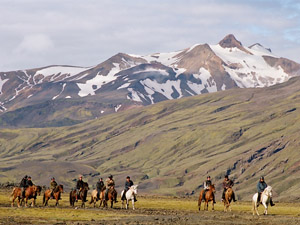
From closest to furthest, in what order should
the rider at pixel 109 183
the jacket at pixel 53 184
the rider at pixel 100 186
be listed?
the rider at pixel 109 183
the jacket at pixel 53 184
the rider at pixel 100 186

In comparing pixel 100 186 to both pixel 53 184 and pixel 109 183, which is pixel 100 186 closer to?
pixel 109 183

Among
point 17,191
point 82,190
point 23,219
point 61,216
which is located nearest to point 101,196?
point 82,190

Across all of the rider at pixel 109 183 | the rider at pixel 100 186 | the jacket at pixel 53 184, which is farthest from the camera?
the rider at pixel 100 186

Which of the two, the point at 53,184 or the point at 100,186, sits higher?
the point at 53,184

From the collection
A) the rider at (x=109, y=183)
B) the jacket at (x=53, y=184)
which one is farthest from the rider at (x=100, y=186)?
the jacket at (x=53, y=184)

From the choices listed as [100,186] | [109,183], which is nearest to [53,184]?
[100,186]

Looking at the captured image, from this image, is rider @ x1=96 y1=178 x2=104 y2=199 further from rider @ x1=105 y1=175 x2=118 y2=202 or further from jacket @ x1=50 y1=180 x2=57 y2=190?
jacket @ x1=50 y1=180 x2=57 y2=190

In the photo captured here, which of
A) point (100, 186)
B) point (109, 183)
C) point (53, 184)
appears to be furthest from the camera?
point (100, 186)

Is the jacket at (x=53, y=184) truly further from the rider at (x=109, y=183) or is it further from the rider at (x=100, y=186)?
the rider at (x=109, y=183)

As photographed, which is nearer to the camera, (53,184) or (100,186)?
(53,184)

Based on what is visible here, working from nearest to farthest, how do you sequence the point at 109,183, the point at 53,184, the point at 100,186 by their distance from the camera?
1. the point at 109,183
2. the point at 53,184
3. the point at 100,186

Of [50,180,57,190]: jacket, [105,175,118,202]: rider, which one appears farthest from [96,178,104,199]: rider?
[50,180,57,190]: jacket

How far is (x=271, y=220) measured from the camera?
200 ft

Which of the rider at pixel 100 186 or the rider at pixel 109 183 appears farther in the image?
the rider at pixel 100 186
